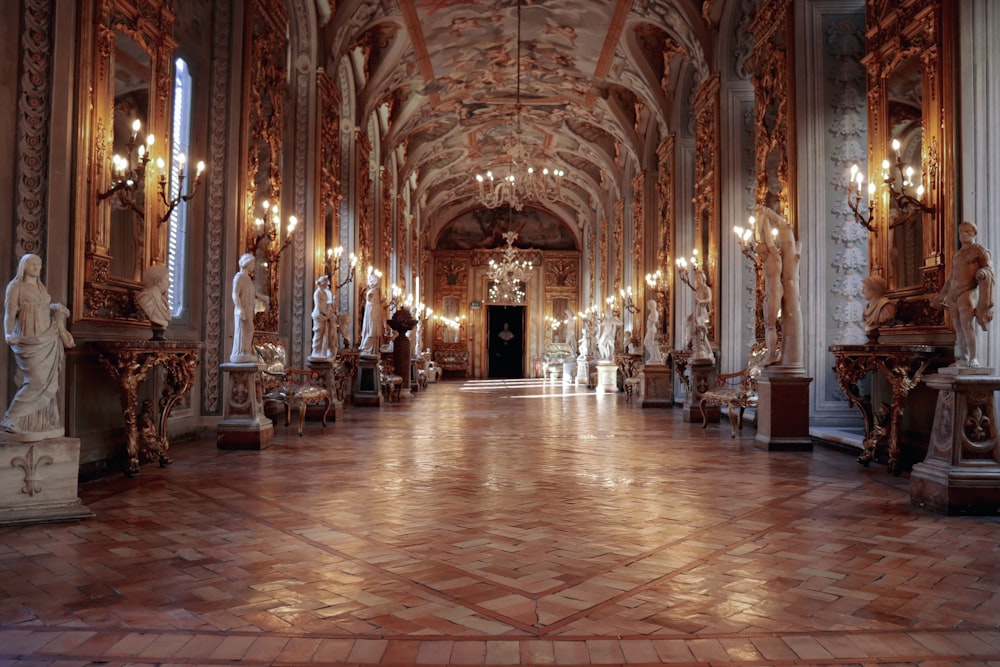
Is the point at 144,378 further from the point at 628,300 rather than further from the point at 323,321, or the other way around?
the point at 628,300

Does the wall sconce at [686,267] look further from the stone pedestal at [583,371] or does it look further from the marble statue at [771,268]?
the stone pedestal at [583,371]

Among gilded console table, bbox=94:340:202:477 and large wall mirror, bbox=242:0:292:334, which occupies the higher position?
large wall mirror, bbox=242:0:292:334

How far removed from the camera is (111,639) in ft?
7.92

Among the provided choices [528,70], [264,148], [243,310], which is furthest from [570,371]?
[243,310]

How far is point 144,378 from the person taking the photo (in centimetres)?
605

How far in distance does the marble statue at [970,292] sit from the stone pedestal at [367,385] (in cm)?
1043

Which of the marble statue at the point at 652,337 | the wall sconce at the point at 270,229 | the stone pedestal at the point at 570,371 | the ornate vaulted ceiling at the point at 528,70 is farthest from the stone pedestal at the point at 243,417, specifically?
the stone pedestal at the point at 570,371

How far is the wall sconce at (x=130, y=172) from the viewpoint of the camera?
588cm

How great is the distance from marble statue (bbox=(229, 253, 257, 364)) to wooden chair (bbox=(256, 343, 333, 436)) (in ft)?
2.13

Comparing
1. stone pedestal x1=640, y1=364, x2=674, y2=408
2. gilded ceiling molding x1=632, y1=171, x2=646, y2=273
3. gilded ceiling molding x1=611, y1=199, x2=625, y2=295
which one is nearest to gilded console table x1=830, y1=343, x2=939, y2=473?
stone pedestal x1=640, y1=364, x2=674, y2=408

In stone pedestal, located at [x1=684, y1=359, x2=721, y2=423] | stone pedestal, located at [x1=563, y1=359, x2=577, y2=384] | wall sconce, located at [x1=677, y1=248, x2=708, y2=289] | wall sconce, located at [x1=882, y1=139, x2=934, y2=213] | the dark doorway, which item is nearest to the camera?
wall sconce, located at [x1=882, y1=139, x2=934, y2=213]

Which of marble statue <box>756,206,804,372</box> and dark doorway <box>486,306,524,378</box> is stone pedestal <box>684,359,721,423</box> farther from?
dark doorway <box>486,306,524,378</box>

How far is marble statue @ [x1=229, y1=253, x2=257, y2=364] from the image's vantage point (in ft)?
24.2

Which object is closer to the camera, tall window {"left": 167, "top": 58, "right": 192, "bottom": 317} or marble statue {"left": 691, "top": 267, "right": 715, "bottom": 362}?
tall window {"left": 167, "top": 58, "right": 192, "bottom": 317}
